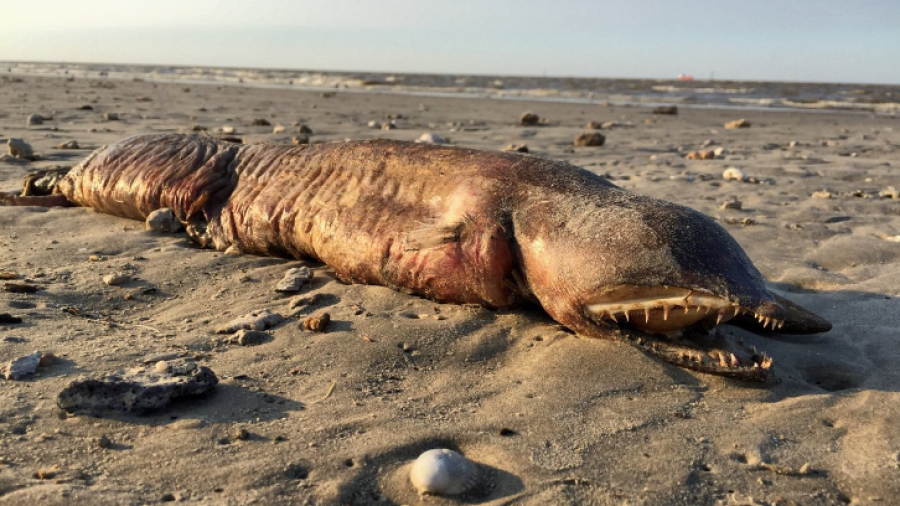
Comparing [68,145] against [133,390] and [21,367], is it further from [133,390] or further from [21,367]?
[133,390]

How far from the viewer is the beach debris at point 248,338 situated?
3514 mm

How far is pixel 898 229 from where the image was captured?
242 inches

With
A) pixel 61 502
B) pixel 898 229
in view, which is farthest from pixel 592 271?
pixel 898 229

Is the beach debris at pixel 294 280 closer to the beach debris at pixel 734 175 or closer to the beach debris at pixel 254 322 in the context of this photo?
the beach debris at pixel 254 322

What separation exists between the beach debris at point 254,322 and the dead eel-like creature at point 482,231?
747 mm

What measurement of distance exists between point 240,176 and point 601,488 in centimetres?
380

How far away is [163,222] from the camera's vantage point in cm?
548

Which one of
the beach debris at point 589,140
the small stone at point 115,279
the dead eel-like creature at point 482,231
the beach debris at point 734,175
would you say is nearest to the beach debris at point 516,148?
the beach debris at point 589,140

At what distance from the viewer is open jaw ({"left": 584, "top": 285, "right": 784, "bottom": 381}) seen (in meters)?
3.15

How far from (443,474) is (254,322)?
168 cm

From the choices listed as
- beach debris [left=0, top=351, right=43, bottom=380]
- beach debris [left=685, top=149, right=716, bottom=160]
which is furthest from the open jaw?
beach debris [left=685, top=149, right=716, bottom=160]

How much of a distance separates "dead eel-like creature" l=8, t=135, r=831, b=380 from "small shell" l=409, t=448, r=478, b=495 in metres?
1.26

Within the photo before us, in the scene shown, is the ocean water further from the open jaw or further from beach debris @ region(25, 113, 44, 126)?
the open jaw

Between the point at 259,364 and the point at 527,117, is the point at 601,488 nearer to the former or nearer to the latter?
the point at 259,364
